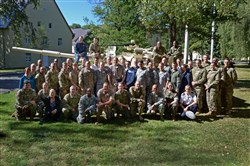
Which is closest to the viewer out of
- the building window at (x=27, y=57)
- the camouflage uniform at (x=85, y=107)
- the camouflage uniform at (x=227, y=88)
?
the camouflage uniform at (x=85, y=107)

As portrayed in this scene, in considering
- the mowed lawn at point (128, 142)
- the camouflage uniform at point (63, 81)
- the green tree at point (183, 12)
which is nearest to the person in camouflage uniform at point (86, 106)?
the mowed lawn at point (128, 142)

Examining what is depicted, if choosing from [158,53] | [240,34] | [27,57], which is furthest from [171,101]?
[27,57]

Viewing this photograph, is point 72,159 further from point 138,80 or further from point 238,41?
point 238,41

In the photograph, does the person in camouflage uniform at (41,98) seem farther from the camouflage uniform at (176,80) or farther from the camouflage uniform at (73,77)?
the camouflage uniform at (176,80)

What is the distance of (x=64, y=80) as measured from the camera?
11.0m

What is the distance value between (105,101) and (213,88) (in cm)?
379

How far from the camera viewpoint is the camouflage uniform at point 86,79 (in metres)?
10.7

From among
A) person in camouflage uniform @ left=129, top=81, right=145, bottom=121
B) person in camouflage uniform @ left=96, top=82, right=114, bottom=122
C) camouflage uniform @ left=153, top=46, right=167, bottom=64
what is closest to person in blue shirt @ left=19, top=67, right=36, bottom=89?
person in camouflage uniform @ left=96, top=82, right=114, bottom=122

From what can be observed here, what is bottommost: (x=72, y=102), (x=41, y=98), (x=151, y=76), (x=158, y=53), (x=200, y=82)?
(x=72, y=102)

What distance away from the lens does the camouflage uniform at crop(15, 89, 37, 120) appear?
10016 millimetres

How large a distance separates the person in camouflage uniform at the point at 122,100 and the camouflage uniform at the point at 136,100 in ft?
0.52

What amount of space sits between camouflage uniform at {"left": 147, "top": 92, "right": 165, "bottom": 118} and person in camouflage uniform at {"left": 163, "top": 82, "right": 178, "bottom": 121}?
0.64 ft

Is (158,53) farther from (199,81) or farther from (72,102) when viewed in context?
(72,102)

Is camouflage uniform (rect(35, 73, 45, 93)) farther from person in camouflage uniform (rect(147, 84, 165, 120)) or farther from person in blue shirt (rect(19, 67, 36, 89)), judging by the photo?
person in camouflage uniform (rect(147, 84, 165, 120))
